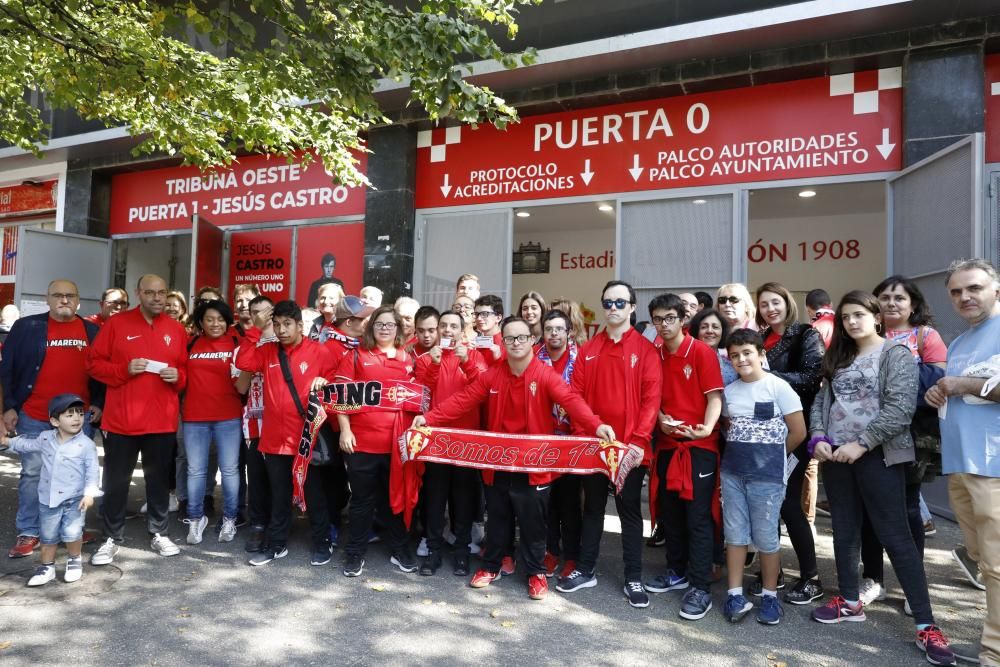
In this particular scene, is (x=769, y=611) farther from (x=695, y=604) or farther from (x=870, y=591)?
(x=870, y=591)

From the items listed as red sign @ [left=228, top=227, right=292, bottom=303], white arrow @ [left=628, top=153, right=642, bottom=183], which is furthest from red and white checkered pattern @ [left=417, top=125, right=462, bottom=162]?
red sign @ [left=228, top=227, right=292, bottom=303]

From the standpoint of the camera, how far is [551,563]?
4598mm

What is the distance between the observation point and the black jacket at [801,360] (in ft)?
14.0

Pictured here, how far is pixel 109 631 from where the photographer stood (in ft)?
11.7

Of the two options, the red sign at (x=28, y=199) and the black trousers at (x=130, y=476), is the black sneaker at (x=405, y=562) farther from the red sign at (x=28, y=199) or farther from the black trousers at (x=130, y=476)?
the red sign at (x=28, y=199)

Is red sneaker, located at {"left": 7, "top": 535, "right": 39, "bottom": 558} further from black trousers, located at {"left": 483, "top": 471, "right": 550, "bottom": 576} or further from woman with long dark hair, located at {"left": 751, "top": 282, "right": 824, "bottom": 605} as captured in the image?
woman with long dark hair, located at {"left": 751, "top": 282, "right": 824, "bottom": 605}

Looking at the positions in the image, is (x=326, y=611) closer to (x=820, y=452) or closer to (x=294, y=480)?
(x=294, y=480)

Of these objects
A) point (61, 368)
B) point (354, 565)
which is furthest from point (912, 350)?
point (61, 368)

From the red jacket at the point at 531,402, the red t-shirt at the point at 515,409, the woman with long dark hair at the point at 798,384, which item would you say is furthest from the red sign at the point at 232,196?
the woman with long dark hair at the point at 798,384

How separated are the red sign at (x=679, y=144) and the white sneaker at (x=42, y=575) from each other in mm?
6600

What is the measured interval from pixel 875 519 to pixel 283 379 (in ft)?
12.6

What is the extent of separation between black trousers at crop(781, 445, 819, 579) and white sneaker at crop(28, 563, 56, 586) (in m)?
4.65

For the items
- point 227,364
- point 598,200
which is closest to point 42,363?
point 227,364

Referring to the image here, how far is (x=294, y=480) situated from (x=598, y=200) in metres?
5.50
